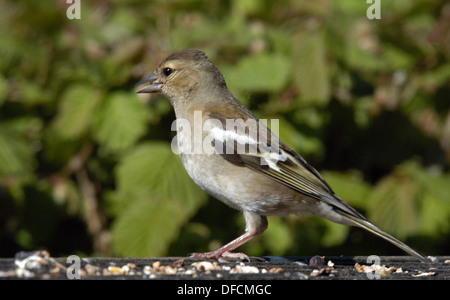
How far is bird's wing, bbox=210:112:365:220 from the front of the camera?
13.6 ft

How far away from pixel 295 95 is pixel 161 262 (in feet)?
7.20

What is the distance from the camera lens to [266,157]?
4238 millimetres

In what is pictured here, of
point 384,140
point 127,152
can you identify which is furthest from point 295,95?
point 127,152

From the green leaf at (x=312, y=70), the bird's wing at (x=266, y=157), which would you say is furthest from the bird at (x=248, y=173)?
the green leaf at (x=312, y=70)

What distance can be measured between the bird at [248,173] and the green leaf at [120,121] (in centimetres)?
71

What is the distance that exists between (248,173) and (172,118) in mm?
1332

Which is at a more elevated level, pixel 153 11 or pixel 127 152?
pixel 153 11

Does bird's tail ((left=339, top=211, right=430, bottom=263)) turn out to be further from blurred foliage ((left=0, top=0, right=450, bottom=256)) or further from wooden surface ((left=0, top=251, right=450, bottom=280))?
blurred foliage ((left=0, top=0, right=450, bottom=256))

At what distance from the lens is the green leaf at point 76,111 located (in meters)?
5.06

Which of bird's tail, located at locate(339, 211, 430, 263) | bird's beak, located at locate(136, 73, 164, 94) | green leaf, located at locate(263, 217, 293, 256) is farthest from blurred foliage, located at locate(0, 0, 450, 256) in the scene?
bird's tail, located at locate(339, 211, 430, 263)

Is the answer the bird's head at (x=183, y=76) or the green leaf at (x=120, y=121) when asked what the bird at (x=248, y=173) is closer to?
the bird's head at (x=183, y=76)

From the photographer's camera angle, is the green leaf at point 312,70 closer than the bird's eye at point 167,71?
No
